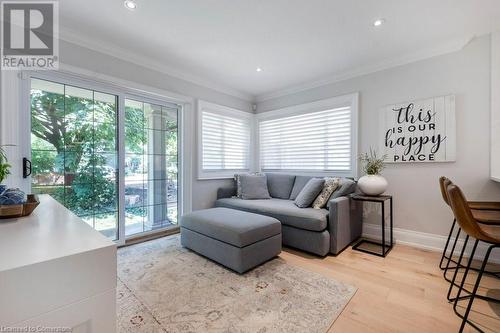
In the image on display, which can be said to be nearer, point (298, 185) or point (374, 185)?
point (374, 185)

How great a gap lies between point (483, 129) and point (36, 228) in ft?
12.5

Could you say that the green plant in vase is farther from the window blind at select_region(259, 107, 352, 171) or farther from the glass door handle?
the glass door handle

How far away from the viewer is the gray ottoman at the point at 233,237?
85.7 inches

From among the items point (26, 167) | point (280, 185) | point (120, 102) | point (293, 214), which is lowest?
point (293, 214)

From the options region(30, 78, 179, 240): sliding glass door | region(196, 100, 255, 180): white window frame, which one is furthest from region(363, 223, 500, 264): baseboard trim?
region(30, 78, 179, 240): sliding glass door

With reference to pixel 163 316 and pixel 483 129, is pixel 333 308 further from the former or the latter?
pixel 483 129

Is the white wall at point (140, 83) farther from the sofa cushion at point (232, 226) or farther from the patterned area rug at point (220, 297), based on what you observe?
the patterned area rug at point (220, 297)

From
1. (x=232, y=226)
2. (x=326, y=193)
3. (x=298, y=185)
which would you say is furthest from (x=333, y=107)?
(x=232, y=226)

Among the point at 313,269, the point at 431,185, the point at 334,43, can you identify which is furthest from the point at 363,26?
the point at 313,269

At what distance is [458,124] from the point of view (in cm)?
262

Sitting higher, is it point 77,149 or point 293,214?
point 77,149

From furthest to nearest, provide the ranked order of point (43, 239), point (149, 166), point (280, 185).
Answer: point (280, 185)
point (149, 166)
point (43, 239)

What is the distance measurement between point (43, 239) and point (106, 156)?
7.81 ft

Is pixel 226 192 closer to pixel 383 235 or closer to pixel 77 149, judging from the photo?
pixel 77 149
